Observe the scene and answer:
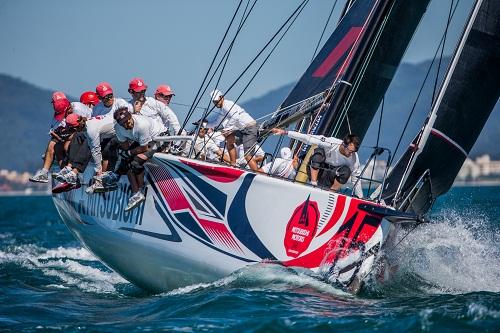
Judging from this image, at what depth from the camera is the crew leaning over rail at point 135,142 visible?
7929 millimetres

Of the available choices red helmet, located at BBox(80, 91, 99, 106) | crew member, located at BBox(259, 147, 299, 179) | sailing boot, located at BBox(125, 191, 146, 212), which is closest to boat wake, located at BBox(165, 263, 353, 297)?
sailing boot, located at BBox(125, 191, 146, 212)

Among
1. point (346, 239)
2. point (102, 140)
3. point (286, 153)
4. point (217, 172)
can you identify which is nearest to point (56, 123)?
point (102, 140)

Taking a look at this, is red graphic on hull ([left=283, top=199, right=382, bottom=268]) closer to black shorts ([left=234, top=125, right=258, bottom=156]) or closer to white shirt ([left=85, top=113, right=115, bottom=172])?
black shorts ([left=234, top=125, right=258, bottom=156])

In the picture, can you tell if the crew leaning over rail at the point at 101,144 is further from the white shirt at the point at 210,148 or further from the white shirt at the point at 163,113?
the white shirt at the point at 210,148

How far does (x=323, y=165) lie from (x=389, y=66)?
201 cm

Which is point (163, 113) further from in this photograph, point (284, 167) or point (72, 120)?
point (284, 167)

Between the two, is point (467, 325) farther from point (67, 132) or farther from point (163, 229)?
point (67, 132)

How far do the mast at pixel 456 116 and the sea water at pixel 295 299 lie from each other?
404 millimetres

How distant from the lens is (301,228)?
24.6 feet

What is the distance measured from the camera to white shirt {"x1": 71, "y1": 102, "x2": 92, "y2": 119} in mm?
9539

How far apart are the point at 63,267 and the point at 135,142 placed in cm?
345

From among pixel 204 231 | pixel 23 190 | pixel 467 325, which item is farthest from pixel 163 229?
pixel 23 190

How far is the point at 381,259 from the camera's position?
306 inches

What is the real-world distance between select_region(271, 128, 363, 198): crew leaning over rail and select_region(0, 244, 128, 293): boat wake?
2286mm
